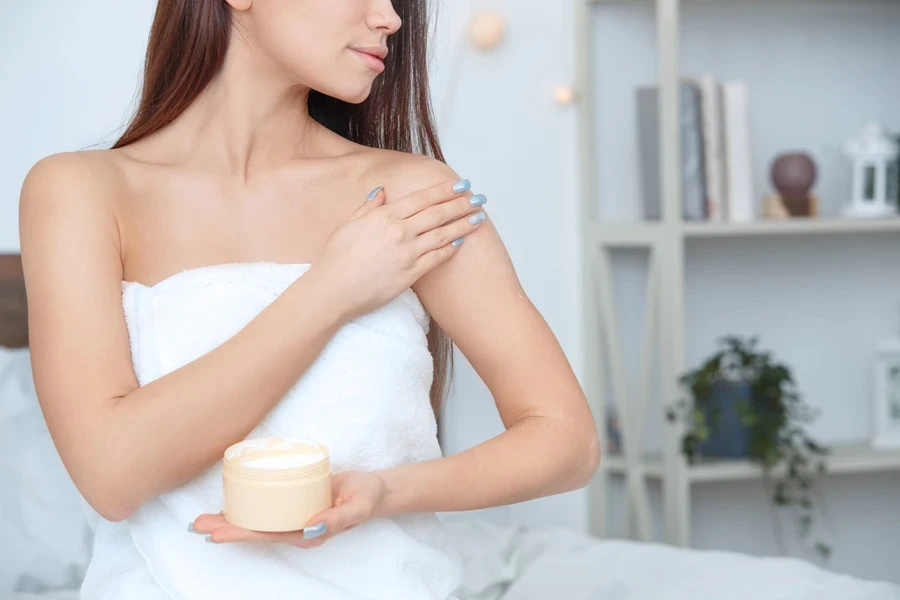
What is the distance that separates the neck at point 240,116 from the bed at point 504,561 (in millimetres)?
877

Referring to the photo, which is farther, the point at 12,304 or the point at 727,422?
the point at 727,422

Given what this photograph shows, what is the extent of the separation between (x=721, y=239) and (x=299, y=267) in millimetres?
2005

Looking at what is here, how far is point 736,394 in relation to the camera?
2645 millimetres

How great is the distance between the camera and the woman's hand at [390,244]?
111 centimetres

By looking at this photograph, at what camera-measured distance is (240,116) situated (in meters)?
1.30

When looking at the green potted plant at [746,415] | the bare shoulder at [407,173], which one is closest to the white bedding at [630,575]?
the green potted plant at [746,415]

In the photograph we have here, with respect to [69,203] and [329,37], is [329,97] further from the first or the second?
[69,203]

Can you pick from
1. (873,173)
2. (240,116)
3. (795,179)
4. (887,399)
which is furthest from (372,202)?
(887,399)

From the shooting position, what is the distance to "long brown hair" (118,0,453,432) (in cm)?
127

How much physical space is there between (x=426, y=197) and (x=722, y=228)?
1.59 meters

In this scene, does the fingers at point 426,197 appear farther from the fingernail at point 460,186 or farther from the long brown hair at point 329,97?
the long brown hair at point 329,97

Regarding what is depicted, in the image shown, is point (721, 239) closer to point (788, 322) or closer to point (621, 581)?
point (788, 322)

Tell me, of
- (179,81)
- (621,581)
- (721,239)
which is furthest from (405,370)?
(721,239)

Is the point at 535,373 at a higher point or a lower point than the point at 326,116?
lower
